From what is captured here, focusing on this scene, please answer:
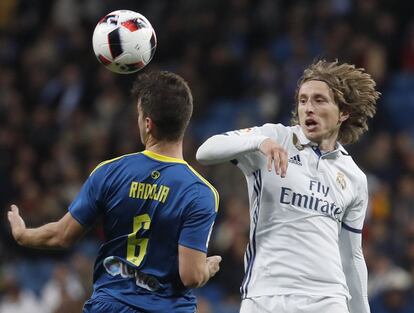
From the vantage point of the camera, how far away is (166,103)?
5.00 meters

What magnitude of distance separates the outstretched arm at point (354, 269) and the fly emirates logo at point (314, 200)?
0.51ft

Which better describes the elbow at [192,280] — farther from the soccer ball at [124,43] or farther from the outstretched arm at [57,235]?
the soccer ball at [124,43]

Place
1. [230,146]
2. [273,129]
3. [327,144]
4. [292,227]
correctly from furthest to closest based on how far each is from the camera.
Answer: [327,144] < [273,129] < [292,227] < [230,146]

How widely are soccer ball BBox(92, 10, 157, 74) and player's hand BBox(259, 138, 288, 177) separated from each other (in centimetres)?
124

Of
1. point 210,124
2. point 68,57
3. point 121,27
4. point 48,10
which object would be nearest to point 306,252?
point 121,27

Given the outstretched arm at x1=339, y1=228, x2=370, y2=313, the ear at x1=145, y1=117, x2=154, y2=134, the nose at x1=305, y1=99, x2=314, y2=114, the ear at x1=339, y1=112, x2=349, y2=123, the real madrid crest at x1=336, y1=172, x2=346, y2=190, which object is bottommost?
the outstretched arm at x1=339, y1=228, x2=370, y2=313

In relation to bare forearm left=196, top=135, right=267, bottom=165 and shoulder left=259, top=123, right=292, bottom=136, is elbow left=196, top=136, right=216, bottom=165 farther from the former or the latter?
shoulder left=259, top=123, right=292, bottom=136

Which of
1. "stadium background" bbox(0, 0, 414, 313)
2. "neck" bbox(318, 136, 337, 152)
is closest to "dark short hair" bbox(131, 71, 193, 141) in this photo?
"neck" bbox(318, 136, 337, 152)

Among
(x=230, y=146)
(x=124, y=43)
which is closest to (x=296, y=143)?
(x=230, y=146)

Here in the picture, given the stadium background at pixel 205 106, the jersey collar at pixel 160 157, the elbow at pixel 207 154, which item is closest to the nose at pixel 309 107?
the elbow at pixel 207 154

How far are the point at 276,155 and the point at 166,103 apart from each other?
1.95 ft

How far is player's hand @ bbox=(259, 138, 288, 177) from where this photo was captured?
4922 mm

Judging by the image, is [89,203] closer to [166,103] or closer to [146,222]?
[146,222]

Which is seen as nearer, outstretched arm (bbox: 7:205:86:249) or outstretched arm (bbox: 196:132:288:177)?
outstretched arm (bbox: 7:205:86:249)
